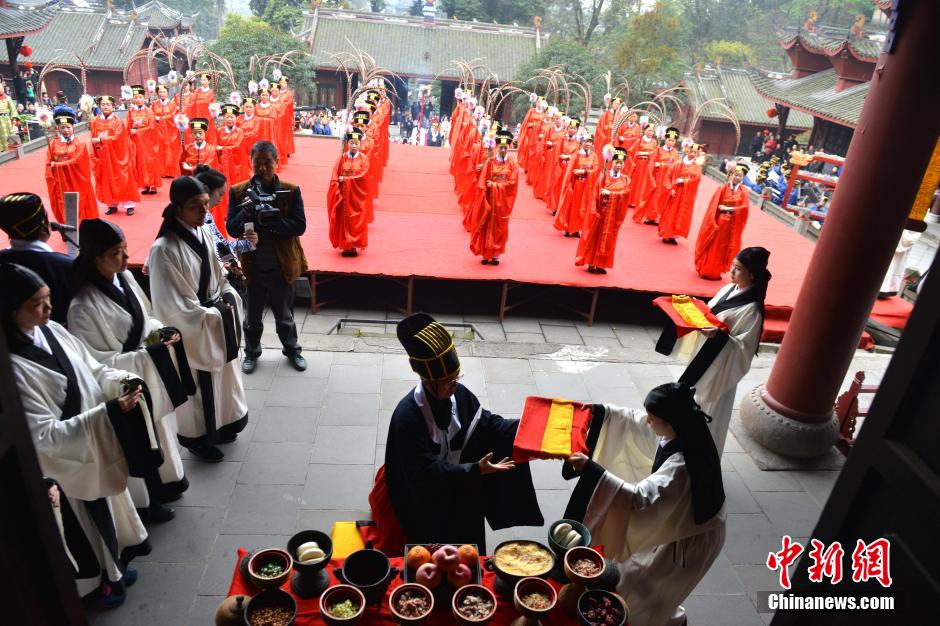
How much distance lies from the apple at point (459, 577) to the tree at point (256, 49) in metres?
19.3

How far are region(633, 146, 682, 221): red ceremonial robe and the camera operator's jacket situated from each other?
6.93 metres

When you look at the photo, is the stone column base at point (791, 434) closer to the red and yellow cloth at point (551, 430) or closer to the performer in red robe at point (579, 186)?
the red and yellow cloth at point (551, 430)

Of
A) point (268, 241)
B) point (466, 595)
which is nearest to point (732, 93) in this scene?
point (268, 241)

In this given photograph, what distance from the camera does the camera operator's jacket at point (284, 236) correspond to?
5.13m

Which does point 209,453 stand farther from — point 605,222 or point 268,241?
point 605,222

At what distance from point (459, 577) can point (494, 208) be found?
6.05 m

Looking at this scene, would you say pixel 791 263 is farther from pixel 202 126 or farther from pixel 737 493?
pixel 202 126

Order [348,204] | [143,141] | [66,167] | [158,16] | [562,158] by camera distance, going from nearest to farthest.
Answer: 1. [348,204]
2. [66,167]
3. [143,141]
4. [562,158]
5. [158,16]

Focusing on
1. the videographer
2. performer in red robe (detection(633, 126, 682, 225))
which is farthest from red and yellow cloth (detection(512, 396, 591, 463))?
performer in red robe (detection(633, 126, 682, 225))

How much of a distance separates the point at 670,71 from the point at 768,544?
2108cm

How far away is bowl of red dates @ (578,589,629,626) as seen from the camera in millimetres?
2158

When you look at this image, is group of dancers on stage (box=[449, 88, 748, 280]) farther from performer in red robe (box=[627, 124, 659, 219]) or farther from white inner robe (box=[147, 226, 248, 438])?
white inner robe (box=[147, 226, 248, 438])

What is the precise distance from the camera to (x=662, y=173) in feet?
35.0

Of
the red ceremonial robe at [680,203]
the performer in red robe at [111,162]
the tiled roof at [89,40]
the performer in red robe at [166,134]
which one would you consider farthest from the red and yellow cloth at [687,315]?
the tiled roof at [89,40]
